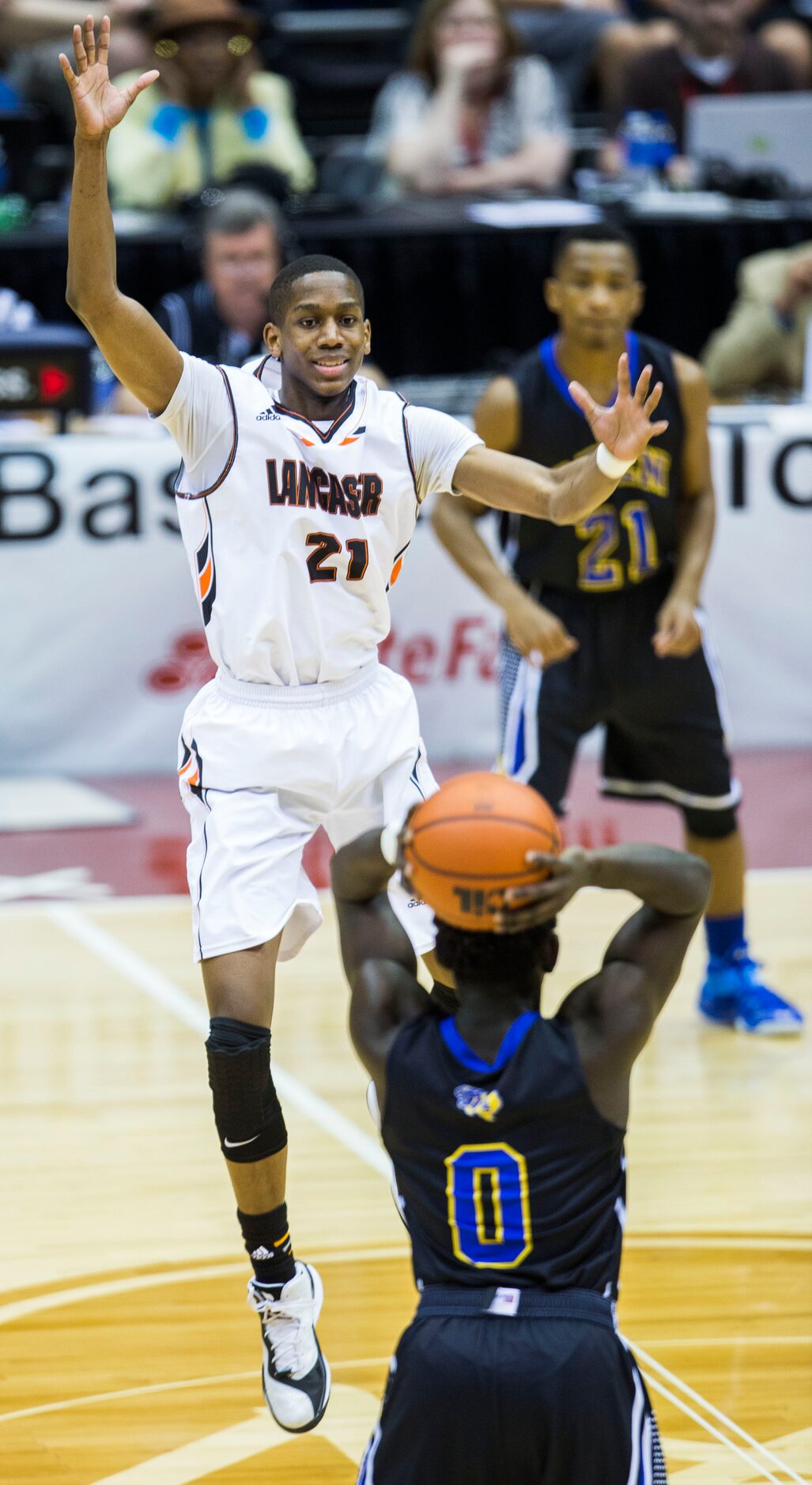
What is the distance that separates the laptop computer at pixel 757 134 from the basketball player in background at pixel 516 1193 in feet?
29.5

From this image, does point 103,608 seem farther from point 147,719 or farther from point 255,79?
point 255,79

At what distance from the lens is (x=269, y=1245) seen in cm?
379

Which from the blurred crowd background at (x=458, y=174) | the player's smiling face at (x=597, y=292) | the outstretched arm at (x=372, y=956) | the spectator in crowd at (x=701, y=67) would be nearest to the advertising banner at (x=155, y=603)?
the blurred crowd background at (x=458, y=174)

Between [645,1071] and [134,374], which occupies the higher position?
[134,374]

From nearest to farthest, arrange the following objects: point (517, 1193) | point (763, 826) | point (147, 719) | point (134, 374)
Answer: point (517, 1193)
point (134, 374)
point (763, 826)
point (147, 719)

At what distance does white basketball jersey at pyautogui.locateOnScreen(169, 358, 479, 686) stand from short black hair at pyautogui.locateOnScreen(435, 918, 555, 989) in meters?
1.27

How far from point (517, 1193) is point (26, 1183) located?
2.50 meters

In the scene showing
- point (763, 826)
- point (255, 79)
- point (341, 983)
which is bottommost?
point (763, 826)

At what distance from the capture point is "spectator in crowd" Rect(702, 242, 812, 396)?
30.7ft

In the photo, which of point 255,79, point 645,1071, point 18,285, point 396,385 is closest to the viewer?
point 645,1071

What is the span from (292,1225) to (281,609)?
58.7 inches

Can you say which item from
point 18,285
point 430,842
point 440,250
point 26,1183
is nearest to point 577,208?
point 440,250

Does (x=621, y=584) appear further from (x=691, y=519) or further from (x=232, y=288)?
(x=232, y=288)

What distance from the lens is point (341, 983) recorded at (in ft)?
Answer: 20.3
